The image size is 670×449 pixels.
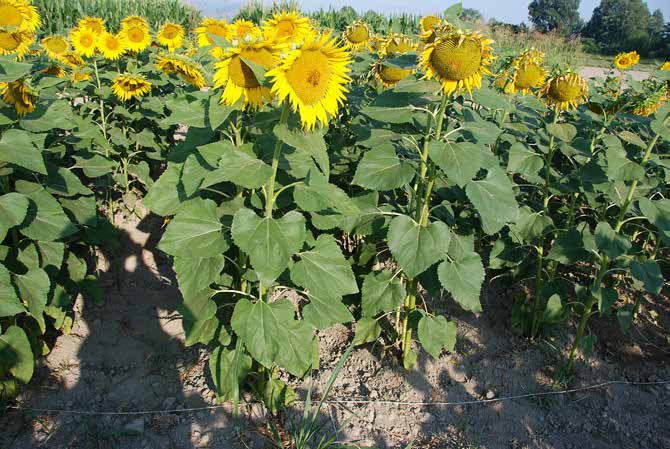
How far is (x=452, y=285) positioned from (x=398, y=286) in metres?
0.35

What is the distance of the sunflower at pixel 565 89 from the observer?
9.39 feet

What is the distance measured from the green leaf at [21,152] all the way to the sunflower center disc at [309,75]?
3.94 feet

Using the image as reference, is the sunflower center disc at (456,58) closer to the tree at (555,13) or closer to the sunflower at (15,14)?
the sunflower at (15,14)

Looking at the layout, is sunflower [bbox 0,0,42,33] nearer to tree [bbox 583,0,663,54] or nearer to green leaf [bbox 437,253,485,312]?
green leaf [bbox 437,253,485,312]

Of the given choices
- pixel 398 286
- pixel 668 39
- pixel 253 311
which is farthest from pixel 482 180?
pixel 668 39

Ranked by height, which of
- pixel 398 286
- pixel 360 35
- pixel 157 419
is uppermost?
pixel 360 35

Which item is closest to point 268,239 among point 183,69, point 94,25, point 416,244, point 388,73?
point 416,244

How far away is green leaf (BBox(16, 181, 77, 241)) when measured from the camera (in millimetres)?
2398

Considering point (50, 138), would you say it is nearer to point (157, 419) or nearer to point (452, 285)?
point (157, 419)

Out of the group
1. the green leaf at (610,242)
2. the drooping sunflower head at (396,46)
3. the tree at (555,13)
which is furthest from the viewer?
the tree at (555,13)

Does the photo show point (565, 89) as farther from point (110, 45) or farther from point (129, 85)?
point (110, 45)

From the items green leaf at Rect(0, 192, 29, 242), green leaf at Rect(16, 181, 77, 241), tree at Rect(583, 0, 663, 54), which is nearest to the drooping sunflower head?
green leaf at Rect(16, 181, 77, 241)

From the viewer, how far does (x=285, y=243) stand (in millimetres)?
1911

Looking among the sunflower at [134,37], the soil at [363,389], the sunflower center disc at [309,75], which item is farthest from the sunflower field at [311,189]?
the sunflower at [134,37]
